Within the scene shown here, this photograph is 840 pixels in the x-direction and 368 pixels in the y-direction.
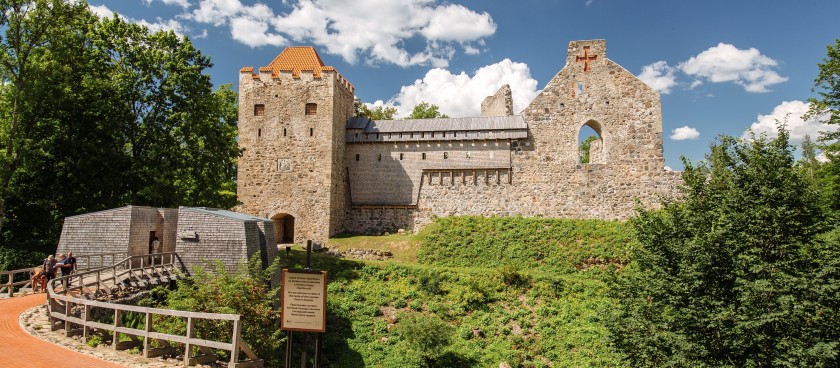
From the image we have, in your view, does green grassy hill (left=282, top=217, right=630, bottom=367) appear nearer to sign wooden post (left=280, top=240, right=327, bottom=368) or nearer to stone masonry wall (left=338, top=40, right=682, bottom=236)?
stone masonry wall (left=338, top=40, right=682, bottom=236)

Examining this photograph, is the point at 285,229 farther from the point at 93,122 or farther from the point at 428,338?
the point at 428,338

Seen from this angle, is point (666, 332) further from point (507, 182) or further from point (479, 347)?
point (507, 182)

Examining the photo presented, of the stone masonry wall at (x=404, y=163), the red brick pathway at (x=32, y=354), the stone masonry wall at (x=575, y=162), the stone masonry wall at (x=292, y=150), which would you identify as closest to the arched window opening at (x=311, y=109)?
the stone masonry wall at (x=292, y=150)

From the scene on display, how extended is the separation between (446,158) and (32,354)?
20980 millimetres

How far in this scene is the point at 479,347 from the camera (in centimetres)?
1559

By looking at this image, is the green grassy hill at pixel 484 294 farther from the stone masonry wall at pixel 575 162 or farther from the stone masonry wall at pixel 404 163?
the stone masonry wall at pixel 404 163

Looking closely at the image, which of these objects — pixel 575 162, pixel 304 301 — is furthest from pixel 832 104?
pixel 304 301

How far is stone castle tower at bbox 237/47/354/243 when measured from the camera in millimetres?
25281

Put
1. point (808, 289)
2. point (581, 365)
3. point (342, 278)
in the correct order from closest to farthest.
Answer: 1. point (808, 289)
2. point (581, 365)
3. point (342, 278)

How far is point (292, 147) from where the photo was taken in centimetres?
2570

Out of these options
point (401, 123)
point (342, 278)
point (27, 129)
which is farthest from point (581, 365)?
point (27, 129)

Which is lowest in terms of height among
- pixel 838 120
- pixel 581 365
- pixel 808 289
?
pixel 581 365

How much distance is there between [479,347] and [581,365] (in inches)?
126

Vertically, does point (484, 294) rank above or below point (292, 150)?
below
